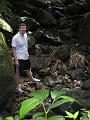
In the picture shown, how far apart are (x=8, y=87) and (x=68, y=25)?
354 inches

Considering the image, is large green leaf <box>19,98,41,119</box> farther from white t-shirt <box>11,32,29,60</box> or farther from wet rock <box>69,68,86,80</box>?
wet rock <box>69,68,86,80</box>

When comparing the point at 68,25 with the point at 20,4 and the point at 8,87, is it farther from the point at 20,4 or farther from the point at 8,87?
the point at 8,87

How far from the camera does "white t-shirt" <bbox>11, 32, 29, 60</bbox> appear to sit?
8.59 m

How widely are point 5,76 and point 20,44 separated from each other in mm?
1186

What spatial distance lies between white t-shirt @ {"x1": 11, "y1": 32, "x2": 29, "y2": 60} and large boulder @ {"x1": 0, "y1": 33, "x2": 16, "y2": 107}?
41cm

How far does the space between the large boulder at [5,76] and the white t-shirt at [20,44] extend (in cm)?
41

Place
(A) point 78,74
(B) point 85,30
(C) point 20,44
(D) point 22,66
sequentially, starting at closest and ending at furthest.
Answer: (C) point 20,44, (D) point 22,66, (A) point 78,74, (B) point 85,30

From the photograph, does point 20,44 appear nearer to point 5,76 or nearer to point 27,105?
point 5,76

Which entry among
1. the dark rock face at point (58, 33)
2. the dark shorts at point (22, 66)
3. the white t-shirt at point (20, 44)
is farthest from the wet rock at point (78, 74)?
the white t-shirt at point (20, 44)

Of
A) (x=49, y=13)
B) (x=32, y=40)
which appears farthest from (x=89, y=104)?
(x=49, y=13)

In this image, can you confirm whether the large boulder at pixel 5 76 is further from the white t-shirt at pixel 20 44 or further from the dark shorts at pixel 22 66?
the dark shorts at pixel 22 66

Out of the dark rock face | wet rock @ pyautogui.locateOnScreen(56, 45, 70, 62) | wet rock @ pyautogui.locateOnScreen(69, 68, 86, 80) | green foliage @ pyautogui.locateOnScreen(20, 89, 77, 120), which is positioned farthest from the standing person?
green foliage @ pyautogui.locateOnScreen(20, 89, 77, 120)

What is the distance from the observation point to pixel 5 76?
25.4 feet

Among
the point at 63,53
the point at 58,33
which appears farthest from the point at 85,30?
the point at 63,53
